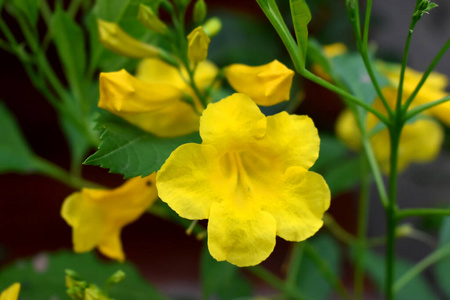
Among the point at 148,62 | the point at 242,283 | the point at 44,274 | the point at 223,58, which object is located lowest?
the point at 242,283

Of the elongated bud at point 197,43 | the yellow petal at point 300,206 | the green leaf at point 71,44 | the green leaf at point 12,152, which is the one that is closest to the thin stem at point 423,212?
the yellow petal at point 300,206

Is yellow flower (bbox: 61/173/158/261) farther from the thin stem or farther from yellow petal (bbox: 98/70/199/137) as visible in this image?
the thin stem

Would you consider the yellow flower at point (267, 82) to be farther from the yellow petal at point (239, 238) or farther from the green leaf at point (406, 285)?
the green leaf at point (406, 285)

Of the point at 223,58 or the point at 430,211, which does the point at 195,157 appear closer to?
the point at 430,211

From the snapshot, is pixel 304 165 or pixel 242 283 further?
pixel 242 283

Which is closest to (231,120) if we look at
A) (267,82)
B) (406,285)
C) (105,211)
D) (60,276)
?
(267,82)

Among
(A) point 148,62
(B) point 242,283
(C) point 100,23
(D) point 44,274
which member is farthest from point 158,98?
(B) point 242,283
